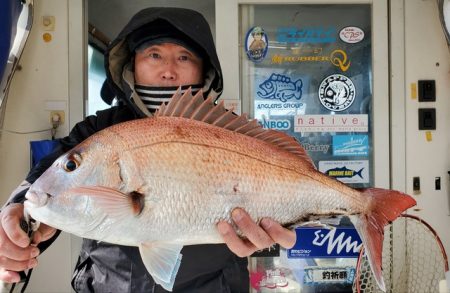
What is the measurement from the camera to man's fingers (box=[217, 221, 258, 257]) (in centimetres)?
134

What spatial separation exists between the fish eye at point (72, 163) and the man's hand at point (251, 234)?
0.51 m

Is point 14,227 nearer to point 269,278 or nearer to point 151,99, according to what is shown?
point 151,99

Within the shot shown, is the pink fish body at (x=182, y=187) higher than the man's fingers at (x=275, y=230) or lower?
higher

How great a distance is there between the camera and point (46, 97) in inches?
123

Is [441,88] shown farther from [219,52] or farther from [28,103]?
[28,103]

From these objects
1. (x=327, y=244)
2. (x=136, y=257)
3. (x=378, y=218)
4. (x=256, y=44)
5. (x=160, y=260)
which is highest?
(x=256, y=44)

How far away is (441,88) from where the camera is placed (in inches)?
125

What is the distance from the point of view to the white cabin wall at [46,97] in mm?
3090

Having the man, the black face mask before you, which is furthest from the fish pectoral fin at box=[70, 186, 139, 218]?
the black face mask

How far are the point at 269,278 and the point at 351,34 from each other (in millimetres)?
2114

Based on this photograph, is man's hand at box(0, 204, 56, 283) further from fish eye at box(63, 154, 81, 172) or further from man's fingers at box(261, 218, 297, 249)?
man's fingers at box(261, 218, 297, 249)

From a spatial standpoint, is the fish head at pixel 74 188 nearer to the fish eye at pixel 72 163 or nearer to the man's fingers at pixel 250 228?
the fish eye at pixel 72 163

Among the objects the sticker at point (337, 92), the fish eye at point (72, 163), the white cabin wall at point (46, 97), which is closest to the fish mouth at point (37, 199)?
the fish eye at point (72, 163)

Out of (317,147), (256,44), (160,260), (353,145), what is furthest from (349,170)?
(160,260)
